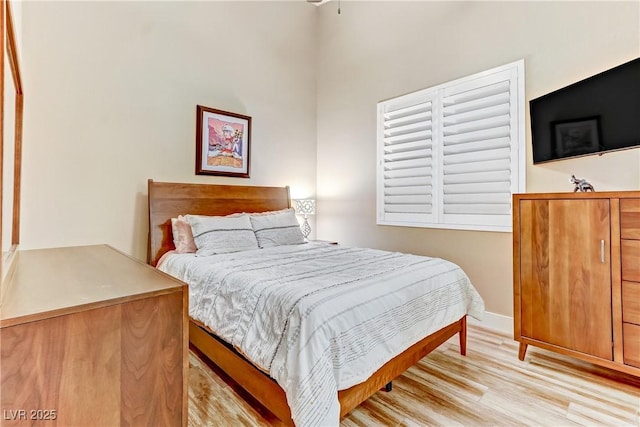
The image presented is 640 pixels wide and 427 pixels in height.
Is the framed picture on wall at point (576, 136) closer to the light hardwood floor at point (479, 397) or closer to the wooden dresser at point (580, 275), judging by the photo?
the wooden dresser at point (580, 275)

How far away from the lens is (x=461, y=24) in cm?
297

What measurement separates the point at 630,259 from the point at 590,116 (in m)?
0.94

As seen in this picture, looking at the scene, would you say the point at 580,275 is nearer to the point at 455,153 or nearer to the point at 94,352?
the point at 455,153

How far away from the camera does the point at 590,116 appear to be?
6.71 ft

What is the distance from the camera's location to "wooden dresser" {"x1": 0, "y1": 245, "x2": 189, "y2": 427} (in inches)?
28.1

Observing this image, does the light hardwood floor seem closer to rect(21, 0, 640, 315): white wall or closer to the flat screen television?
rect(21, 0, 640, 315): white wall

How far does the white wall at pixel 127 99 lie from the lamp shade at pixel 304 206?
0.41m

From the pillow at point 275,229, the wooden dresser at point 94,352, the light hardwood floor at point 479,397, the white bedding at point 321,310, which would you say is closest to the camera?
the wooden dresser at point 94,352

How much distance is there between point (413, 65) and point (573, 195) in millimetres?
2093

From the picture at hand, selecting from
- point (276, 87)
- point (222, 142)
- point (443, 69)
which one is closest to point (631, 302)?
point (443, 69)

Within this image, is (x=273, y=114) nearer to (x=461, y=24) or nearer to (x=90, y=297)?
(x=461, y=24)

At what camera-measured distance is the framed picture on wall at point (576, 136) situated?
80.0 inches

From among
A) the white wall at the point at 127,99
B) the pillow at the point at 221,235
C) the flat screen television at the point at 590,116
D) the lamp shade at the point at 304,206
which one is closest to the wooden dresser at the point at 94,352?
the pillow at the point at 221,235

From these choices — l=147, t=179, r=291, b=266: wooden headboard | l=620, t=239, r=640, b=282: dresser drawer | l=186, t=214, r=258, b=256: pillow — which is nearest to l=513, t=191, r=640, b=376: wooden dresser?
l=620, t=239, r=640, b=282: dresser drawer
